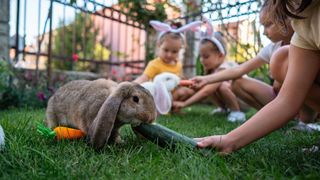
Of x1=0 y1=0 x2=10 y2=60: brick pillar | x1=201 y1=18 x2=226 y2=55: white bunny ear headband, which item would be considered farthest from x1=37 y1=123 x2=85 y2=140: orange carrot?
x1=0 y1=0 x2=10 y2=60: brick pillar

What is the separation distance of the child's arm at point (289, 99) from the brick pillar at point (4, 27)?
3.67 metres

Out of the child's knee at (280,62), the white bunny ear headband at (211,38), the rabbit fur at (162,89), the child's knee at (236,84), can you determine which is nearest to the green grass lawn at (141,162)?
the child's knee at (280,62)

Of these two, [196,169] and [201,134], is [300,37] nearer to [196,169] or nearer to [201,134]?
[196,169]

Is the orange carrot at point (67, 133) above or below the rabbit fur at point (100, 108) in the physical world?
below

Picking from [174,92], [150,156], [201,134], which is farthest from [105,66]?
[150,156]

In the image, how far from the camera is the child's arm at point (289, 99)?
1.62m

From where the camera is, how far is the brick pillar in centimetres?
441

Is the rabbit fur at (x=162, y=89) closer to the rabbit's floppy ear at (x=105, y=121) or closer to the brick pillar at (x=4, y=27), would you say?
the rabbit's floppy ear at (x=105, y=121)

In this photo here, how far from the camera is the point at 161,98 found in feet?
11.9

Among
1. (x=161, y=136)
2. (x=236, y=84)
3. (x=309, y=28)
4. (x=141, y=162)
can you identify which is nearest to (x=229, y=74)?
(x=236, y=84)

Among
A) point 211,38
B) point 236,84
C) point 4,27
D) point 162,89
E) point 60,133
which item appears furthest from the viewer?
point 4,27

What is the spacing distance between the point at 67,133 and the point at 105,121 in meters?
0.47

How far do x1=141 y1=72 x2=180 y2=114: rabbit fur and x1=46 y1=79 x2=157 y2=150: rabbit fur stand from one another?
49.9 inches

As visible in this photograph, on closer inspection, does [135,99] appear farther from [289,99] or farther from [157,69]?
[157,69]
